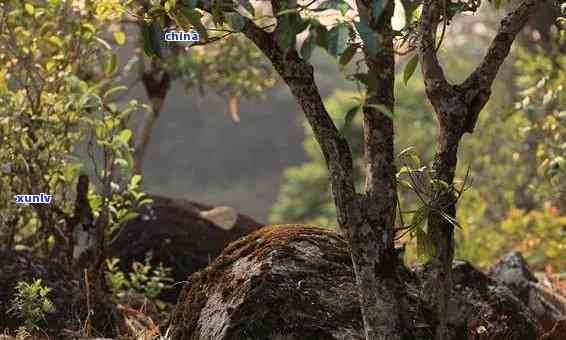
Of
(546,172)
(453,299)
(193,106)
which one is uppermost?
(193,106)

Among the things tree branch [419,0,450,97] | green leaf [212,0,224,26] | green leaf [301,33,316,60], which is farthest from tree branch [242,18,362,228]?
green leaf [301,33,316,60]

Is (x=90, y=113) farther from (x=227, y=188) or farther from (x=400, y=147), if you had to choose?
(x=227, y=188)

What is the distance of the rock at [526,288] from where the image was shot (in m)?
6.74

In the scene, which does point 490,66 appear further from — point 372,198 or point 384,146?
point 372,198

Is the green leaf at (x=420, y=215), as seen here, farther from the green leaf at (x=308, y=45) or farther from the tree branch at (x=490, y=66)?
the green leaf at (x=308, y=45)

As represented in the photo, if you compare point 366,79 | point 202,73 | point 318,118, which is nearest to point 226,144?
point 202,73

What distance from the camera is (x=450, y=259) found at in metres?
4.19

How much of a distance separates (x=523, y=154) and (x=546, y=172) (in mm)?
7945

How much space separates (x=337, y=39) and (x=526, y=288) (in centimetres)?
456

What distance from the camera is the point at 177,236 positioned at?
26.3ft

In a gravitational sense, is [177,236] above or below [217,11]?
below

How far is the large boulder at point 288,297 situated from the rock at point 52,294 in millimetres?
912

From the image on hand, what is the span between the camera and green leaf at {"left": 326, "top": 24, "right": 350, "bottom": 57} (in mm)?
2865

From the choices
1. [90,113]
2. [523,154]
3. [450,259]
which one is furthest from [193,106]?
[450,259]
